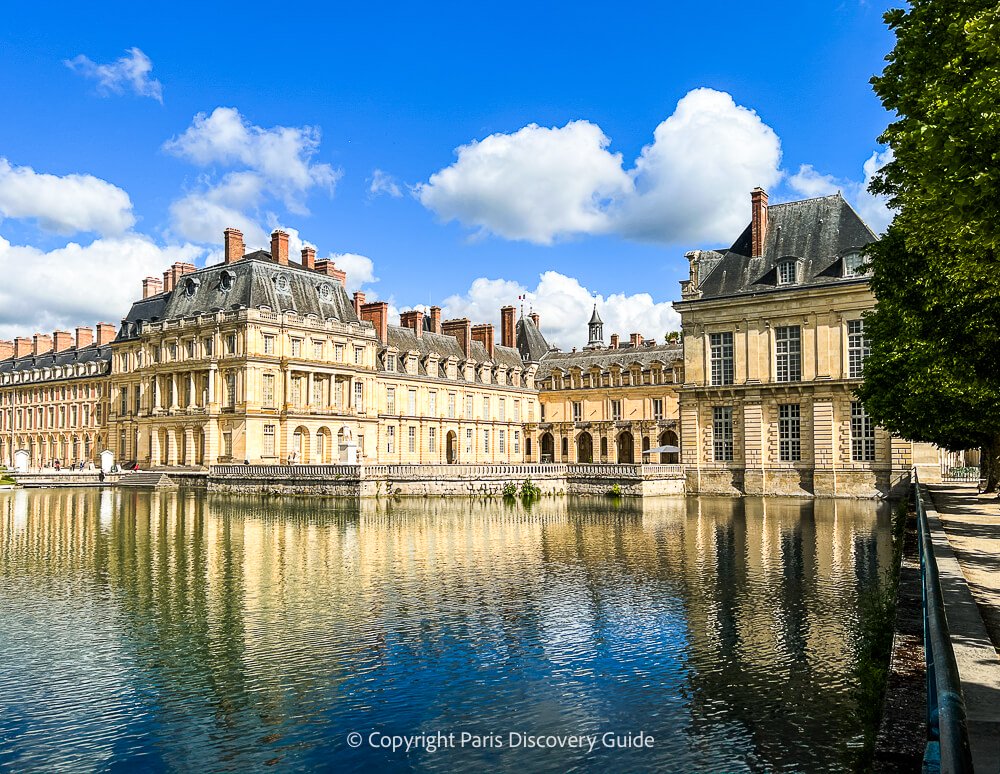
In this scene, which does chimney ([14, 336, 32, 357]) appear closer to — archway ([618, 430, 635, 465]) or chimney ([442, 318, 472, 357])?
chimney ([442, 318, 472, 357])

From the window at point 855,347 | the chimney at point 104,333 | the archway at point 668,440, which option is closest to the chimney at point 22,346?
the chimney at point 104,333

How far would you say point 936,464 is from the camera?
35.3 metres

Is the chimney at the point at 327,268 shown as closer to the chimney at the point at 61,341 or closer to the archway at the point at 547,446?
the archway at the point at 547,446

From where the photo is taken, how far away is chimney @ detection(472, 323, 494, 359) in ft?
216

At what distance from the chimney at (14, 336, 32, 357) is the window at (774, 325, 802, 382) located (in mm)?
71291

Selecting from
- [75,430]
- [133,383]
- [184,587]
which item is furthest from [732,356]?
[75,430]

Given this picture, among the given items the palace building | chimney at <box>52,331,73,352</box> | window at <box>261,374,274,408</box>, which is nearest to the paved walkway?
the palace building

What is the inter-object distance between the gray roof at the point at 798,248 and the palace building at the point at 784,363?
52 mm

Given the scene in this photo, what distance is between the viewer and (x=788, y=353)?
126ft

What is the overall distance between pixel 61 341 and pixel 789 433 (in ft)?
213

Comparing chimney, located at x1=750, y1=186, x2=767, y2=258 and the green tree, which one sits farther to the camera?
chimney, located at x1=750, y1=186, x2=767, y2=258

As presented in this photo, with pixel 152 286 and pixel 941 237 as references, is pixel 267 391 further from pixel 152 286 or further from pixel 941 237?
pixel 941 237

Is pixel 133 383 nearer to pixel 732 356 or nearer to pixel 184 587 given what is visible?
pixel 732 356

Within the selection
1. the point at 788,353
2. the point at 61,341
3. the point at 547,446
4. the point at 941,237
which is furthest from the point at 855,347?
the point at 61,341
